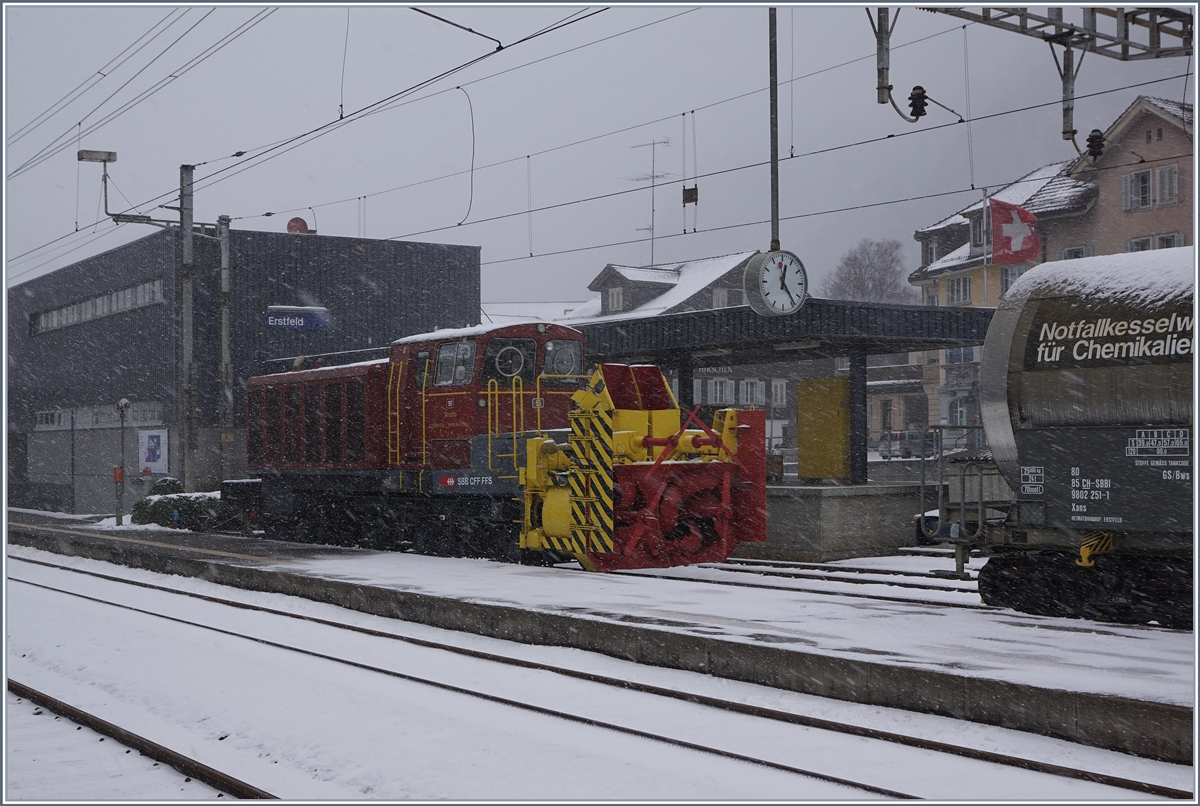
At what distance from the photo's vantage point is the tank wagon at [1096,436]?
9055 millimetres

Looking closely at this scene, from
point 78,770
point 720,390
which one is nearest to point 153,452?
point 78,770

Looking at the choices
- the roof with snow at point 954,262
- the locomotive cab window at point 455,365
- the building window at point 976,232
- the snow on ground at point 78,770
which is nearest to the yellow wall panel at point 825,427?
the locomotive cab window at point 455,365

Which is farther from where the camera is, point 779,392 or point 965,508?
point 779,392

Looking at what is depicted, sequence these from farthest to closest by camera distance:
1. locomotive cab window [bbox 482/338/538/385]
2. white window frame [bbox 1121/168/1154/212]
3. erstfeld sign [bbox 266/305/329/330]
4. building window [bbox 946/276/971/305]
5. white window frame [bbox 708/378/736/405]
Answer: white window frame [bbox 708/378/736/405] < building window [bbox 946/276/971/305] < white window frame [bbox 1121/168/1154/212] < erstfeld sign [bbox 266/305/329/330] < locomotive cab window [bbox 482/338/538/385]

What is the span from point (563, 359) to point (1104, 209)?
3600 cm

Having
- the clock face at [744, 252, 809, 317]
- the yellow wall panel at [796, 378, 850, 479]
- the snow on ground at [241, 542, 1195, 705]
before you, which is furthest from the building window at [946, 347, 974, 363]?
the snow on ground at [241, 542, 1195, 705]

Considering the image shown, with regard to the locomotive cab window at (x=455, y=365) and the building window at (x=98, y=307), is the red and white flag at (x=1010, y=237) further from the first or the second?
the building window at (x=98, y=307)

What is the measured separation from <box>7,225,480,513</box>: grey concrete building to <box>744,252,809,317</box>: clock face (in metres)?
15.1

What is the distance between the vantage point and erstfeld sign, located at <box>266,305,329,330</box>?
31.8 metres

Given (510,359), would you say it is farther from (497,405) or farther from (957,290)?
(957,290)

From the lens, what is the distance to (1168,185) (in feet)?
141

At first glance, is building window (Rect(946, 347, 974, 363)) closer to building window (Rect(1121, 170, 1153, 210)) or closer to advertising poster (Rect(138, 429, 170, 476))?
building window (Rect(1121, 170, 1153, 210))

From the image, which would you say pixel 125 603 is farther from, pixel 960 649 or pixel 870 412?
pixel 870 412

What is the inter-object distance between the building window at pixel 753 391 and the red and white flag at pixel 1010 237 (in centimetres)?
2578
